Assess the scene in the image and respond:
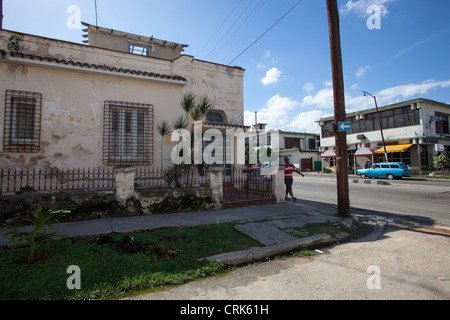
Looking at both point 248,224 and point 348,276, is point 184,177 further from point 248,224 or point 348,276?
point 348,276

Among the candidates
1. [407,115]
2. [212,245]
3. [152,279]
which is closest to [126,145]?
[212,245]

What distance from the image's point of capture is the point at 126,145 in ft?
28.6

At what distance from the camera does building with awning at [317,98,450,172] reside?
25.3 meters

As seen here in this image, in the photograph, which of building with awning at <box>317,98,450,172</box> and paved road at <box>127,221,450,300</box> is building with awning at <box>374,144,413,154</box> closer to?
building with awning at <box>317,98,450,172</box>

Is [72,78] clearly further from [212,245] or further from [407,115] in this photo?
[407,115]

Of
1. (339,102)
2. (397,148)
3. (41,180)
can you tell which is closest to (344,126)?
(339,102)

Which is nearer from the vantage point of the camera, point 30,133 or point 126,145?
point 30,133

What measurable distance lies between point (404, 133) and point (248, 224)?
28.5 meters

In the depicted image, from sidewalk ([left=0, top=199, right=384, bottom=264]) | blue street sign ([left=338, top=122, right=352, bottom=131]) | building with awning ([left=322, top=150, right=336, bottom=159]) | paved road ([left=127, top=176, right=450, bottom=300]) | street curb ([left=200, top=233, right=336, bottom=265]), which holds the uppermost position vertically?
building with awning ([left=322, top=150, right=336, bottom=159])

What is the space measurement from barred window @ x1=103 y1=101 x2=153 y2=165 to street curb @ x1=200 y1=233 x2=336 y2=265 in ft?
19.5

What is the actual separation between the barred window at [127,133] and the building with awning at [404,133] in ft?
84.7

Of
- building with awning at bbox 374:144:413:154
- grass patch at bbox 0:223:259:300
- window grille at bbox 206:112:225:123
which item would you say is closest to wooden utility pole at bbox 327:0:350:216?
grass patch at bbox 0:223:259:300

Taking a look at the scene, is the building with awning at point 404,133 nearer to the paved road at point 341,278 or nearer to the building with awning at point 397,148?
the building with awning at point 397,148
